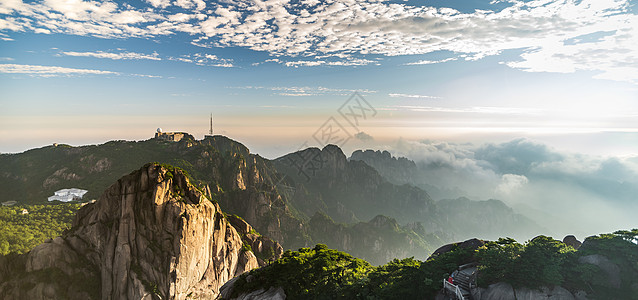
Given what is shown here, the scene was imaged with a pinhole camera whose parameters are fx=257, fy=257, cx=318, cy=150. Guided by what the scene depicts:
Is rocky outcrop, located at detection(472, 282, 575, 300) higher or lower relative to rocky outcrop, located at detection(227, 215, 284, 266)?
→ higher

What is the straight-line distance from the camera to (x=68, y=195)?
110 m

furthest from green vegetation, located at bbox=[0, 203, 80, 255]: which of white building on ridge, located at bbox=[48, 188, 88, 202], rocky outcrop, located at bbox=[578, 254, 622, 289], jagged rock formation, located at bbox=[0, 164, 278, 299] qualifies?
rocky outcrop, located at bbox=[578, 254, 622, 289]

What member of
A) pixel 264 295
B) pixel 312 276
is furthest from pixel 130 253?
pixel 312 276

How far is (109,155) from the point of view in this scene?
139375mm

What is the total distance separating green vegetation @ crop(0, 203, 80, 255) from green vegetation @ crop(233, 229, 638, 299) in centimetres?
8395

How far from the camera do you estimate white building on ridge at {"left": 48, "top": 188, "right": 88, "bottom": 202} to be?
108 metres

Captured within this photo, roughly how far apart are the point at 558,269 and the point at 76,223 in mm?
94966

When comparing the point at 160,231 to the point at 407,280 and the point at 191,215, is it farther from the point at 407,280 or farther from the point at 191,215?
the point at 407,280

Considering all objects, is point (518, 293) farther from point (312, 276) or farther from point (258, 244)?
point (258, 244)

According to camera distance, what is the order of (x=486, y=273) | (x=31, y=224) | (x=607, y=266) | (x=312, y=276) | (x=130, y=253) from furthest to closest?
(x=31, y=224) → (x=130, y=253) → (x=312, y=276) → (x=486, y=273) → (x=607, y=266)

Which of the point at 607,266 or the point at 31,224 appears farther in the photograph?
the point at 31,224

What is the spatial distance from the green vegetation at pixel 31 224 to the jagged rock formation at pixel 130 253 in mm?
21203

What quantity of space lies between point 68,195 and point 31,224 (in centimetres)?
2899

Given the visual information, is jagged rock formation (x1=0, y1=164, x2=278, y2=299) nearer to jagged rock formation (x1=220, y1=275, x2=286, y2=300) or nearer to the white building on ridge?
jagged rock formation (x1=220, y1=275, x2=286, y2=300)
